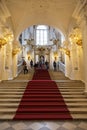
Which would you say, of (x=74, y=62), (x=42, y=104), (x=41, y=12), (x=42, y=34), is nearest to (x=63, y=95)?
(x=42, y=104)

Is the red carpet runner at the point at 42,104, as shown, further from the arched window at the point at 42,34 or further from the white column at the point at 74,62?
the arched window at the point at 42,34

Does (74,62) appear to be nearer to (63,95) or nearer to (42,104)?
(63,95)

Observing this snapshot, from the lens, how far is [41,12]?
41.1 ft

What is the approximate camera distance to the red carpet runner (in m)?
5.79

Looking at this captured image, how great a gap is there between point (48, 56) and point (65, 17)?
1832 cm

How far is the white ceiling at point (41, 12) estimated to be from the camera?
35.0 feet

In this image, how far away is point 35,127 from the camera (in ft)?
16.3

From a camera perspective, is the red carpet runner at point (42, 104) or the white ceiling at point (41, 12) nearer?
the red carpet runner at point (42, 104)

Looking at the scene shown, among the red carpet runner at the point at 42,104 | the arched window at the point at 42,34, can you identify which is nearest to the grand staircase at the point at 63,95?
the red carpet runner at the point at 42,104

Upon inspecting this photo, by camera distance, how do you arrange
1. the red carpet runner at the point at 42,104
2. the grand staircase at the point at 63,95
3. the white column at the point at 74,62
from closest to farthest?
the red carpet runner at the point at 42,104 → the grand staircase at the point at 63,95 → the white column at the point at 74,62

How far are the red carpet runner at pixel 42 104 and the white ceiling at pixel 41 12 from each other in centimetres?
523

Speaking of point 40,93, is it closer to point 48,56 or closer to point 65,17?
point 65,17

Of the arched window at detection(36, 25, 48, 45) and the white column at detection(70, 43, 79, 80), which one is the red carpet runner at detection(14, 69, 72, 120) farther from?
the arched window at detection(36, 25, 48, 45)

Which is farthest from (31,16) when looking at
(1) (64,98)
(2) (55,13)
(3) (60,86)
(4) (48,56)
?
(4) (48,56)
